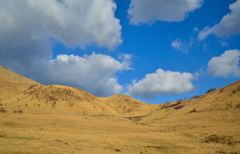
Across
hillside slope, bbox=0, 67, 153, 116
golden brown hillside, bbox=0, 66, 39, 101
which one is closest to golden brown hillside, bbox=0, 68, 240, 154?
hillside slope, bbox=0, 67, 153, 116

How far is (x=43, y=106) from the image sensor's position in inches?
4247

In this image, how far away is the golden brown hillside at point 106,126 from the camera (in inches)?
969

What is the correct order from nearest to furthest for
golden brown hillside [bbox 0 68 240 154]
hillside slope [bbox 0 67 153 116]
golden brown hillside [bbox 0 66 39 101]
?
golden brown hillside [bbox 0 68 240 154] → hillside slope [bbox 0 67 153 116] → golden brown hillside [bbox 0 66 39 101]

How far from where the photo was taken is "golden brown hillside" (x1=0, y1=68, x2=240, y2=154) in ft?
80.7

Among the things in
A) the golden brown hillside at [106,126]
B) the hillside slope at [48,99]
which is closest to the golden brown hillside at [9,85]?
the hillside slope at [48,99]

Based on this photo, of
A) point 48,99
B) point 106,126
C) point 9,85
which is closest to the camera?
point 106,126

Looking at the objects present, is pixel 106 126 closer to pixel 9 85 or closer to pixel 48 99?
pixel 48 99

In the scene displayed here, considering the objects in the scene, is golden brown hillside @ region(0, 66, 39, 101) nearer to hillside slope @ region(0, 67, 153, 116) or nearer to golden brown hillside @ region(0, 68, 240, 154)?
hillside slope @ region(0, 67, 153, 116)

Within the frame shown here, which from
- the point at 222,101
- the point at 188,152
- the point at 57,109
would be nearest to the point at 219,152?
the point at 188,152

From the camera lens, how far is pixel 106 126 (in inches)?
1927

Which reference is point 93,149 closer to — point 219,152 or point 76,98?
point 219,152

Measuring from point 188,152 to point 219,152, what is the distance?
3.16 m

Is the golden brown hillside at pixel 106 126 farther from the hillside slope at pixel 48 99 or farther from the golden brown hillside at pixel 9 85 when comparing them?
the golden brown hillside at pixel 9 85

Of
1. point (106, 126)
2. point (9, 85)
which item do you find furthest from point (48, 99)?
point (106, 126)
